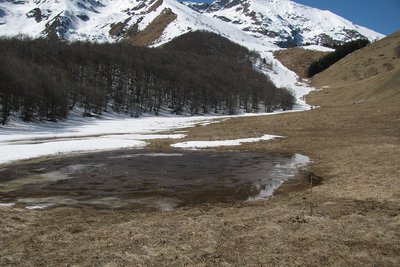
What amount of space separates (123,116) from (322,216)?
4392 inches

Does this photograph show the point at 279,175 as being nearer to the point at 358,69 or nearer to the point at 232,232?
the point at 232,232

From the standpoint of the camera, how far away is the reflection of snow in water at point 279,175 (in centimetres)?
1991

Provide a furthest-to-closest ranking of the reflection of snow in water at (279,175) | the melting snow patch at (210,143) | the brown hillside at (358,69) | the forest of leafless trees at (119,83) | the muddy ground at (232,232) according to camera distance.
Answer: the brown hillside at (358,69) < the forest of leafless trees at (119,83) < the melting snow patch at (210,143) < the reflection of snow in water at (279,175) < the muddy ground at (232,232)

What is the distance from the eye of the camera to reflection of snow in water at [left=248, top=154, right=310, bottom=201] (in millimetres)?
19906

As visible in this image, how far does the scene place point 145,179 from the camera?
79.5 feet

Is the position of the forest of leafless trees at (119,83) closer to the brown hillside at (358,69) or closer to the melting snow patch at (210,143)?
the brown hillside at (358,69)

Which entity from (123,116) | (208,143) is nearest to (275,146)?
(208,143)

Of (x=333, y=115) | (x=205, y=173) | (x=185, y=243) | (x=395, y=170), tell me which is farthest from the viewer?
(x=333, y=115)

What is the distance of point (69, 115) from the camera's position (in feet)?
340

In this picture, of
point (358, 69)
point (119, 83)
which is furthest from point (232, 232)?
point (358, 69)

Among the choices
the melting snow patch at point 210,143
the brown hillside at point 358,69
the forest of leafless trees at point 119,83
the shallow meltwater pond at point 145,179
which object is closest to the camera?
the shallow meltwater pond at point 145,179

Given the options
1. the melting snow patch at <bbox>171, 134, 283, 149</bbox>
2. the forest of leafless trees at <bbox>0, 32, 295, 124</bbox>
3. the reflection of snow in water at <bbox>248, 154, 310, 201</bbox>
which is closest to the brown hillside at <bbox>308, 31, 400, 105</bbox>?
the forest of leafless trees at <bbox>0, 32, 295, 124</bbox>

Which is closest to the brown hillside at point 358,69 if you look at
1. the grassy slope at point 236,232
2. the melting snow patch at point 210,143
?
the melting snow patch at point 210,143

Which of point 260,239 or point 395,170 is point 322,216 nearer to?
point 260,239
